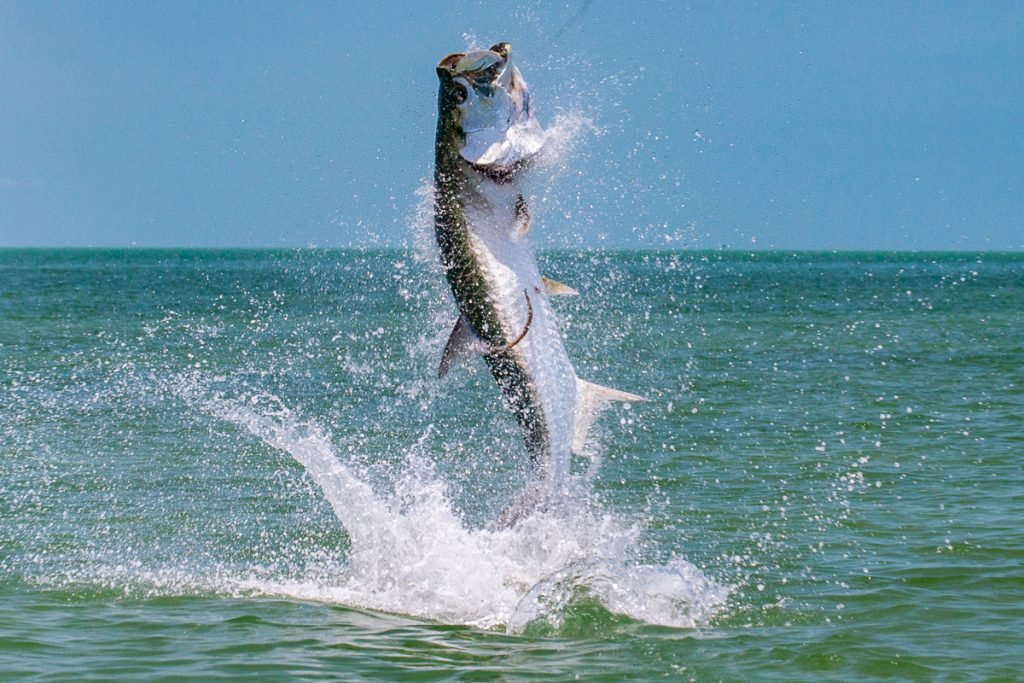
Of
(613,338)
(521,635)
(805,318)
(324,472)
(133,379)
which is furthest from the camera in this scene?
(805,318)

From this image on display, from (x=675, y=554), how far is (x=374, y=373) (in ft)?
46.5

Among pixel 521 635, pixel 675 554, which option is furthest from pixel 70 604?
pixel 675 554

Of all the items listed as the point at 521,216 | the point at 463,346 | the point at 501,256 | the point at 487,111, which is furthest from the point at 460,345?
the point at 487,111

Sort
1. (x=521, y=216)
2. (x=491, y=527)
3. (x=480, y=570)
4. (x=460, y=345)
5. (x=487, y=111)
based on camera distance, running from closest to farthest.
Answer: (x=487, y=111) → (x=521, y=216) → (x=460, y=345) → (x=480, y=570) → (x=491, y=527)

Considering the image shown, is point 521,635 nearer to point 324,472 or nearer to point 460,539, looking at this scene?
point 460,539

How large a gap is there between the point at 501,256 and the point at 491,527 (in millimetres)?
3973

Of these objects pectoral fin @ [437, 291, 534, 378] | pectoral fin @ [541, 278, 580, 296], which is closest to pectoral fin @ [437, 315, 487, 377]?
pectoral fin @ [437, 291, 534, 378]

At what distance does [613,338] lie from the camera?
31047mm

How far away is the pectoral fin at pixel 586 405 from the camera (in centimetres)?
782

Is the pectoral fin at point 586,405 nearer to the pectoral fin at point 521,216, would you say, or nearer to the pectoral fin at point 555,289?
the pectoral fin at point 555,289

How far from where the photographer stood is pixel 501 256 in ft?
24.2

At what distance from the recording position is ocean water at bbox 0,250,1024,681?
7.98m

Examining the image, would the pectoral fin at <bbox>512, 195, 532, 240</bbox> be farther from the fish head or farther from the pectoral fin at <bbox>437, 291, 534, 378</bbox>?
the pectoral fin at <bbox>437, 291, 534, 378</bbox>

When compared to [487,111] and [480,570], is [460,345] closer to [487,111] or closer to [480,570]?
[487,111]
